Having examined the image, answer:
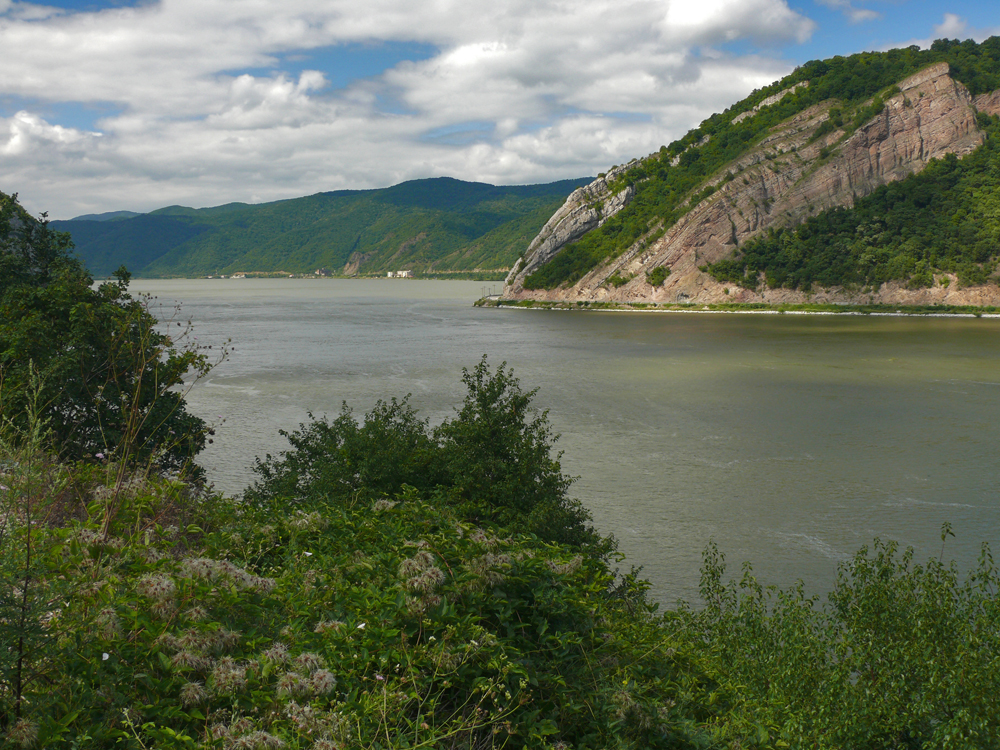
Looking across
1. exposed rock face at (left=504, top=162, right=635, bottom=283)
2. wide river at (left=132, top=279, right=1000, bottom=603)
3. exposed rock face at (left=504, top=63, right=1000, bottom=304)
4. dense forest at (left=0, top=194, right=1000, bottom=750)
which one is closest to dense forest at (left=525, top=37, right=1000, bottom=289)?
exposed rock face at (left=504, top=162, right=635, bottom=283)

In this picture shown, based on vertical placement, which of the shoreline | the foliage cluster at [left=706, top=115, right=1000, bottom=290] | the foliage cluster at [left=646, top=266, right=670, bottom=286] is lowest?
the shoreline

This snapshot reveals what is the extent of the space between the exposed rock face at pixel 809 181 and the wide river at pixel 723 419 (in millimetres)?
36213

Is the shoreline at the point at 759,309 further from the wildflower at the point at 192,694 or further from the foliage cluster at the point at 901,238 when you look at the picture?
the wildflower at the point at 192,694

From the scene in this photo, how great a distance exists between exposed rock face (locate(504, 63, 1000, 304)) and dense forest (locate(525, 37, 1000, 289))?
265cm

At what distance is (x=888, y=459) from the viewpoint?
21734 millimetres

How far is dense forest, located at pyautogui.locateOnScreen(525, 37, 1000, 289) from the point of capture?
101m

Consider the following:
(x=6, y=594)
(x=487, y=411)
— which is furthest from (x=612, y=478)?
(x=6, y=594)

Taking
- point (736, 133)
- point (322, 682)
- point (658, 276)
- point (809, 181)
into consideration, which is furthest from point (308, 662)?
point (736, 133)

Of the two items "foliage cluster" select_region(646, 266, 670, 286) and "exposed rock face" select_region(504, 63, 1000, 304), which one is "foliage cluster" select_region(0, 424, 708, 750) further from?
"foliage cluster" select_region(646, 266, 670, 286)

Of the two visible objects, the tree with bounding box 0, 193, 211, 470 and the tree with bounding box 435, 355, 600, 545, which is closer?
the tree with bounding box 435, 355, 600, 545

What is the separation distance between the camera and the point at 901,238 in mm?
84812

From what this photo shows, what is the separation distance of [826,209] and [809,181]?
15.8 ft

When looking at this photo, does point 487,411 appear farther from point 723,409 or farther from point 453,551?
point 723,409

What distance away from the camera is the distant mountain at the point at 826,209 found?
82375mm
